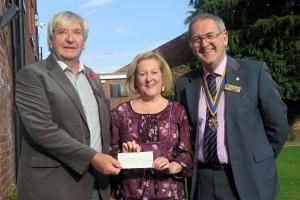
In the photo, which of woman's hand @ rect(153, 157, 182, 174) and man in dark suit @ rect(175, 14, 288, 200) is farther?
man in dark suit @ rect(175, 14, 288, 200)

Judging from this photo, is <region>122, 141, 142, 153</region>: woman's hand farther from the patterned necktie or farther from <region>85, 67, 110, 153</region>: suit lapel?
the patterned necktie

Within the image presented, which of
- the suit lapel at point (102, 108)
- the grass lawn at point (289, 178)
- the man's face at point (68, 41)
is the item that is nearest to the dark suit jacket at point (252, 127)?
the suit lapel at point (102, 108)

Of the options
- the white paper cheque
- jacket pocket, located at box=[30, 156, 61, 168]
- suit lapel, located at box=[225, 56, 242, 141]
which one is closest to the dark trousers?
suit lapel, located at box=[225, 56, 242, 141]

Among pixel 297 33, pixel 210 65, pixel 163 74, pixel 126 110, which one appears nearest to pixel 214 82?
pixel 210 65

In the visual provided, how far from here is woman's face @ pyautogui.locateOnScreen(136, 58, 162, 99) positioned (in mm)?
3789

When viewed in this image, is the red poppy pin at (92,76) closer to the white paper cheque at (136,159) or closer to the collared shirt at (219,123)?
the white paper cheque at (136,159)

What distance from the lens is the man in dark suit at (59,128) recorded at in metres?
3.23

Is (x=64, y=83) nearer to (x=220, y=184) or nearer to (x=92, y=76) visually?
(x=92, y=76)

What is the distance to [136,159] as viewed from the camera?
11.3 feet

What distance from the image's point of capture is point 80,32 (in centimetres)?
349

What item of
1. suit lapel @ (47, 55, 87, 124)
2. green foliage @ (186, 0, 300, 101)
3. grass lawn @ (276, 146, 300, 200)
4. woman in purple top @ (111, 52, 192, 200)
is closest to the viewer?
suit lapel @ (47, 55, 87, 124)

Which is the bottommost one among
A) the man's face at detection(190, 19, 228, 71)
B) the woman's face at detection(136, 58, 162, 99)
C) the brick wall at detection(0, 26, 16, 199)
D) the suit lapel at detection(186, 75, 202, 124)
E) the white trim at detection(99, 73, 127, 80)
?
the white trim at detection(99, 73, 127, 80)

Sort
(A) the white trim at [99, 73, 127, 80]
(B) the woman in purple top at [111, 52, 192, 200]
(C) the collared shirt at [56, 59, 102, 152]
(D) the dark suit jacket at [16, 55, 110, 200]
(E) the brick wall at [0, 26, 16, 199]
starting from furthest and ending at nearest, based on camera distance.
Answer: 1. (A) the white trim at [99, 73, 127, 80]
2. (E) the brick wall at [0, 26, 16, 199]
3. (B) the woman in purple top at [111, 52, 192, 200]
4. (C) the collared shirt at [56, 59, 102, 152]
5. (D) the dark suit jacket at [16, 55, 110, 200]

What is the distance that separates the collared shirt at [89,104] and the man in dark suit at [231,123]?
30.6 inches
